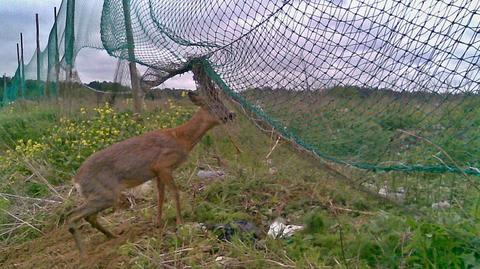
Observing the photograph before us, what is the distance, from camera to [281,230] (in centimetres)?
319

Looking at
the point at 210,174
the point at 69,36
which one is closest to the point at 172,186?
the point at 210,174

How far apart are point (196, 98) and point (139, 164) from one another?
635 millimetres

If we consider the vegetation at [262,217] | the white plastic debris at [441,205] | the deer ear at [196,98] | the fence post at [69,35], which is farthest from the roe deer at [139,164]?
the fence post at [69,35]

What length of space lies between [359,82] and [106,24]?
12.8 ft

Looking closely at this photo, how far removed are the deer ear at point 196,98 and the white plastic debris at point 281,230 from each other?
1000 millimetres

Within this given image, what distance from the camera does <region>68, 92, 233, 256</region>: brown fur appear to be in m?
3.57

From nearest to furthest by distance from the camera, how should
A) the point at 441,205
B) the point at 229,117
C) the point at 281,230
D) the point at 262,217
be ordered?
1. the point at 441,205
2. the point at 281,230
3. the point at 229,117
4. the point at 262,217

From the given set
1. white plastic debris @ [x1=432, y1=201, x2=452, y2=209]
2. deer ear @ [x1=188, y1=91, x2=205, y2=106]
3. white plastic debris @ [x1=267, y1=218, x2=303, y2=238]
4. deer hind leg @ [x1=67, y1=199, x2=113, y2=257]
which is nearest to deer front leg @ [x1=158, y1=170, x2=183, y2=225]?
deer hind leg @ [x1=67, y1=199, x2=113, y2=257]

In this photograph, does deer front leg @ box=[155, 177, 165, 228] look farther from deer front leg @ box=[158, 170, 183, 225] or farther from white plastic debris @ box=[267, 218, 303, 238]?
white plastic debris @ box=[267, 218, 303, 238]

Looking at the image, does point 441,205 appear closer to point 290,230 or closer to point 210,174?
point 290,230

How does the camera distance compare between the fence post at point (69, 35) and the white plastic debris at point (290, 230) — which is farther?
the fence post at point (69, 35)

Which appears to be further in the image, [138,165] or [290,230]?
[138,165]

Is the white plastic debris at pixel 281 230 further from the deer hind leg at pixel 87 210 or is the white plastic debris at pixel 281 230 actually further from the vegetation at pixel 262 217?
the deer hind leg at pixel 87 210

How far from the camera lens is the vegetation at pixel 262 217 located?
8.66ft
